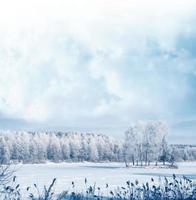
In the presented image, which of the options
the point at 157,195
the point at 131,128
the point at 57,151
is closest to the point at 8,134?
the point at 57,151

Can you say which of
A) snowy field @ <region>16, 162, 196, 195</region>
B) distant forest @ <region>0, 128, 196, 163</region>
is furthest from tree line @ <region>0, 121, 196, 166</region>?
snowy field @ <region>16, 162, 196, 195</region>

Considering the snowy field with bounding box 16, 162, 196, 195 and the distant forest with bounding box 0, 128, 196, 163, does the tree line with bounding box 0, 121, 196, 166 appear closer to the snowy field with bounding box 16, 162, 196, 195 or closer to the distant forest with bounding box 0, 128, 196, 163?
the distant forest with bounding box 0, 128, 196, 163

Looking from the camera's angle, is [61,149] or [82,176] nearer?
[82,176]

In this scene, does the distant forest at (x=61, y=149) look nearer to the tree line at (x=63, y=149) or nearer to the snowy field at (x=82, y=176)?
the tree line at (x=63, y=149)

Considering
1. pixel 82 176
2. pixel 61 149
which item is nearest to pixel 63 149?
pixel 61 149

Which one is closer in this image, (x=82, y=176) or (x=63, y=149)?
(x=82, y=176)

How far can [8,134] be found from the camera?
161 m

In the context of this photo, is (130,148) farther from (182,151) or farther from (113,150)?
(182,151)

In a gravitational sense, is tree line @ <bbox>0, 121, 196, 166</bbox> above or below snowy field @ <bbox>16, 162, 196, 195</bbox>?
above

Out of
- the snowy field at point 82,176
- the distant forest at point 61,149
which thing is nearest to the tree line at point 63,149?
the distant forest at point 61,149

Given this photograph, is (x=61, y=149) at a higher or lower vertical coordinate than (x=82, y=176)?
higher

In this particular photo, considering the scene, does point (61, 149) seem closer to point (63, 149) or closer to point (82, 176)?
point (63, 149)

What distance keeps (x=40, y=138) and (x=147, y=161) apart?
2735 inches

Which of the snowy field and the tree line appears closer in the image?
the snowy field
